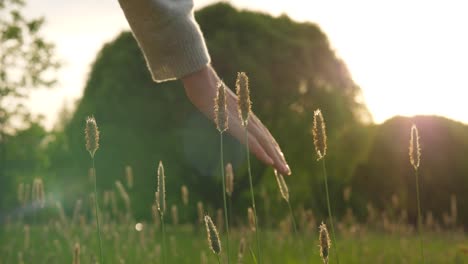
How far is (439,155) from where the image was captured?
15.1 metres

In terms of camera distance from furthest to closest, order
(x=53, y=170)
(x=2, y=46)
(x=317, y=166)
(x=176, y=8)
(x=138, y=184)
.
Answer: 1. (x=53, y=170)
2. (x=2, y=46)
3. (x=138, y=184)
4. (x=317, y=166)
5. (x=176, y=8)

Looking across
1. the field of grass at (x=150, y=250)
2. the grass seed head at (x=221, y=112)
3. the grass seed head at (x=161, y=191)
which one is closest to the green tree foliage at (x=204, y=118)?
the field of grass at (x=150, y=250)

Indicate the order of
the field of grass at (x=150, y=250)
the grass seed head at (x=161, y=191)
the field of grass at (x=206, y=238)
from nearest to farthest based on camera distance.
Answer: the field of grass at (x=206, y=238) < the grass seed head at (x=161, y=191) < the field of grass at (x=150, y=250)

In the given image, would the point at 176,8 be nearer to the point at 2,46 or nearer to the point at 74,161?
the point at 74,161

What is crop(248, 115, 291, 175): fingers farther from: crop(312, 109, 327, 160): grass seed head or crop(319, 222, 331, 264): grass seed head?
crop(319, 222, 331, 264): grass seed head

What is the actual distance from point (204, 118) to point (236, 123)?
16.0 metres

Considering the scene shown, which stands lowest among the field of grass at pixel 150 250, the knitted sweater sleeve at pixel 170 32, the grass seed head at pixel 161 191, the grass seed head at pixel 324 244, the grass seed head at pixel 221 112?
the field of grass at pixel 150 250

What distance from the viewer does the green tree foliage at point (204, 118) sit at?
1768cm

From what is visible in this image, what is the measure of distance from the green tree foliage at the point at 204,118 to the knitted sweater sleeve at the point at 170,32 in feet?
45.3

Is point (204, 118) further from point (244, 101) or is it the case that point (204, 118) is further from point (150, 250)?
point (244, 101)

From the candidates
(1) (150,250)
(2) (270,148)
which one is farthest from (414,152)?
(1) (150,250)

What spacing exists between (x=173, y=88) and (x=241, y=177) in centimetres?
335

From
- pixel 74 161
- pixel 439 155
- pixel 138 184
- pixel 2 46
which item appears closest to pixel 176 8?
pixel 439 155

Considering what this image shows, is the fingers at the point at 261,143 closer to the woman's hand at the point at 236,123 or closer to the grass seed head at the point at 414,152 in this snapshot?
the woman's hand at the point at 236,123
